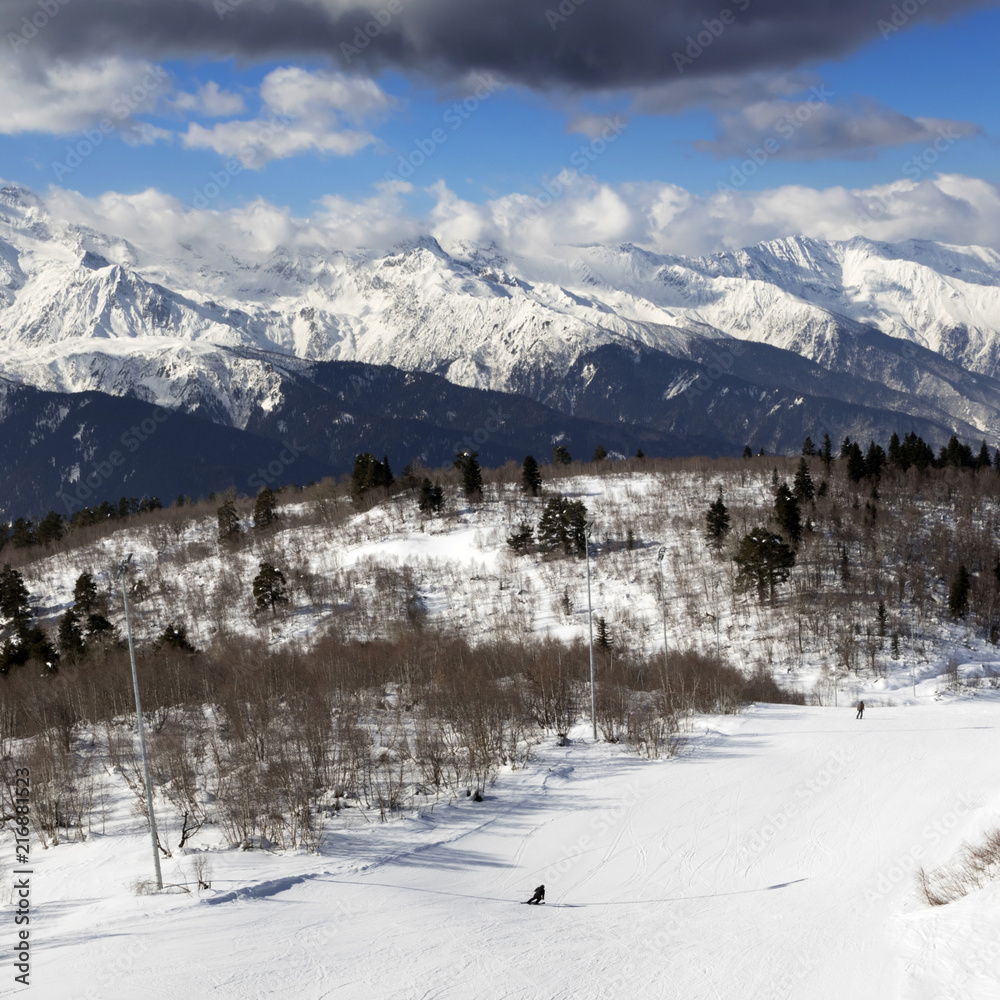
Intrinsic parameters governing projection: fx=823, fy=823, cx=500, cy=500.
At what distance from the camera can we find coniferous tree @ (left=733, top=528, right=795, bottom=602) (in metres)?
79.5

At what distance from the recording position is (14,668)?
60.4m

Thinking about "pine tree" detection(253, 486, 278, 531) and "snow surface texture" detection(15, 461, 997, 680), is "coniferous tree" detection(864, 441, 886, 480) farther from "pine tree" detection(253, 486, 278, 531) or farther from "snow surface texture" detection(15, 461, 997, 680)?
"pine tree" detection(253, 486, 278, 531)

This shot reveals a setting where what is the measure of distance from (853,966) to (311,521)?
4186 inches

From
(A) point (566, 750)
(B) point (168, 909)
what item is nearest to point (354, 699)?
(A) point (566, 750)

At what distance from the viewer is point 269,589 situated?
90.4 meters

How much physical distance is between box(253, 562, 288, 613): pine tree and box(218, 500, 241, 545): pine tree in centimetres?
2508

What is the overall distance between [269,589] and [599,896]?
67.8 metres

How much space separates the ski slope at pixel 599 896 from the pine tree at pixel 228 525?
84032 mm

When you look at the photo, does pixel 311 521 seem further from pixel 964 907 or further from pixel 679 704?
pixel 964 907

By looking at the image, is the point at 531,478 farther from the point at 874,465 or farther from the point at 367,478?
the point at 874,465

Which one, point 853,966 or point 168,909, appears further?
point 168,909

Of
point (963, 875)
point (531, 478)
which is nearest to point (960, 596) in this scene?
point (963, 875)

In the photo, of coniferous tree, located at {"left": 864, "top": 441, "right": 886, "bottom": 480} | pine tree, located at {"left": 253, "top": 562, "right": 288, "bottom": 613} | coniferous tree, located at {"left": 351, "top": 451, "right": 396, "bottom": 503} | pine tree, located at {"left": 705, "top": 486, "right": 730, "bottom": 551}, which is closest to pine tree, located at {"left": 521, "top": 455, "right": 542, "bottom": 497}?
coniferous tree, located at {"left": 351, "top": 451, "right": 396, "bottom": 503}

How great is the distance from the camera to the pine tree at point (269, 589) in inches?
3551
